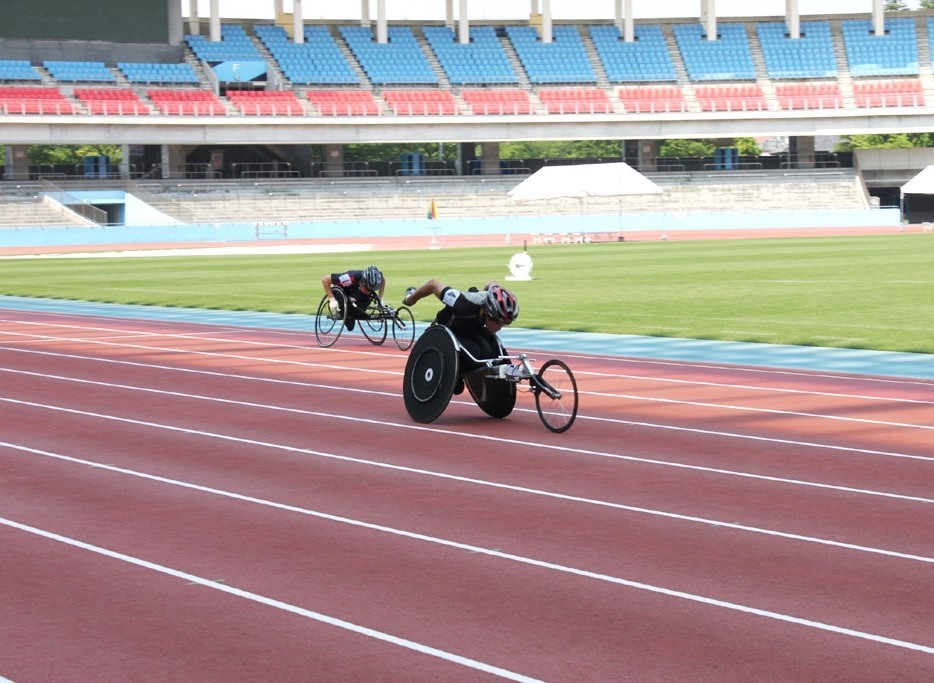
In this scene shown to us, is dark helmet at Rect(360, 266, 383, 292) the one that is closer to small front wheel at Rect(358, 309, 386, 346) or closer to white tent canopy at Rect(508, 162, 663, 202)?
small front wheel at Rect(358, 309, 386, 346)

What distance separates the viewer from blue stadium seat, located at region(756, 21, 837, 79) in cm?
7912

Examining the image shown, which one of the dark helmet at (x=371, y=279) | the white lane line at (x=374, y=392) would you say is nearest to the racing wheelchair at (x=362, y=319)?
the dark helmet at (x=371, y=279)

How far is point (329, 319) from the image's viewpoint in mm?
20250

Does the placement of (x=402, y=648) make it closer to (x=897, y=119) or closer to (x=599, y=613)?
(x=599, y=613)

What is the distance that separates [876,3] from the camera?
81.0 metres

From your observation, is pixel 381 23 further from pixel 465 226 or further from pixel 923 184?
pixel 923 184

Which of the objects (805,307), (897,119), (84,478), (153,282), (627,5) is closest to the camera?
(84,478)

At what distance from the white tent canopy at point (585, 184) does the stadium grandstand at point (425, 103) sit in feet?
66.0

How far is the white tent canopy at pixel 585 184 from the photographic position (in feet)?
164

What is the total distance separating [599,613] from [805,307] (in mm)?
19188

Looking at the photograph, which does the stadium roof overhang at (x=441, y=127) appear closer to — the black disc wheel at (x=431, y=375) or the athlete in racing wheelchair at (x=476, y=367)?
the black disc wheel at (x=431, y=375)

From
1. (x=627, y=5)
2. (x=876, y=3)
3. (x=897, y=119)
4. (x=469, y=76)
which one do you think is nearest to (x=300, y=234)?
(x=469, y=76)

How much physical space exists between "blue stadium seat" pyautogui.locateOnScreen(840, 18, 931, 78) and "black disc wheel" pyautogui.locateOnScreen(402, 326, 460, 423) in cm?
7117

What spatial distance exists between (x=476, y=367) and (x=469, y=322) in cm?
45
